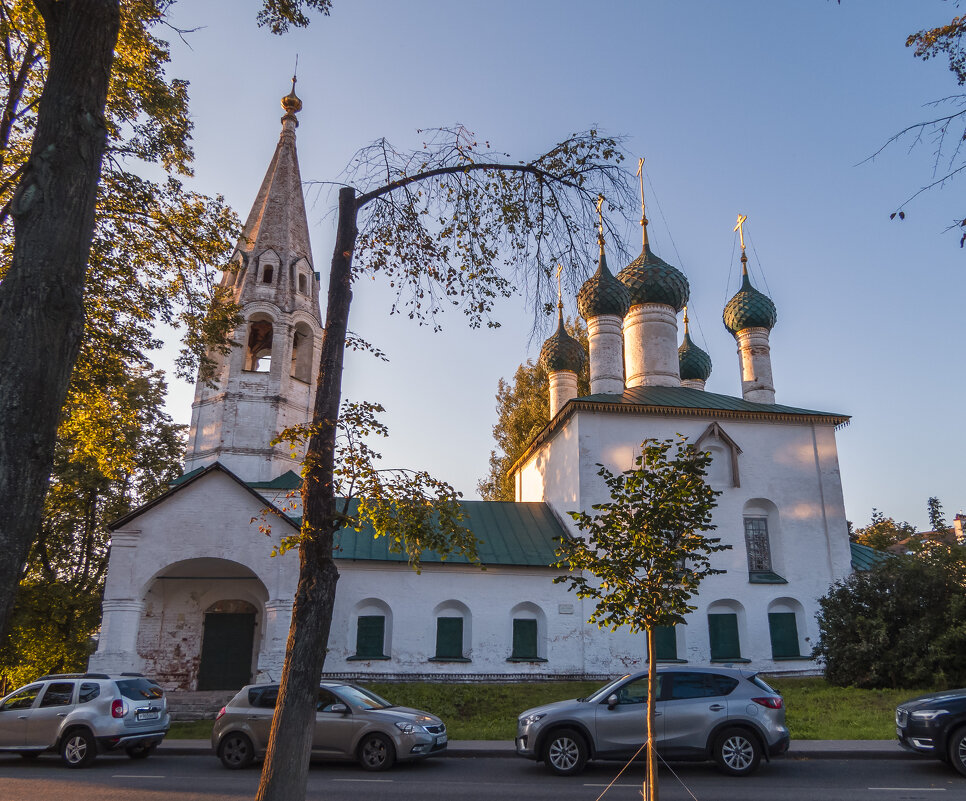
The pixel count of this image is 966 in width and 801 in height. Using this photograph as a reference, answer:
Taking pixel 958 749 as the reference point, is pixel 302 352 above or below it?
above

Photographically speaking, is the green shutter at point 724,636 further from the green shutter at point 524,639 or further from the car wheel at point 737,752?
the car wheel at point 737,752

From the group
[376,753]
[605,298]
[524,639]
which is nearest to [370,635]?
[524,639]

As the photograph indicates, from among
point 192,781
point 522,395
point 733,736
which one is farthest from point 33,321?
point 522,395

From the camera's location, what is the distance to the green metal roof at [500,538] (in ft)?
65.0

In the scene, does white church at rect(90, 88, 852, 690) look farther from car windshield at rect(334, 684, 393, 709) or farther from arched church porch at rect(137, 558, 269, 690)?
car windshield at rect(334, 684, 393, 709)

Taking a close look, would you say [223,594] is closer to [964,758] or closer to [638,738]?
[638,738]

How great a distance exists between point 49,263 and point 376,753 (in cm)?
913

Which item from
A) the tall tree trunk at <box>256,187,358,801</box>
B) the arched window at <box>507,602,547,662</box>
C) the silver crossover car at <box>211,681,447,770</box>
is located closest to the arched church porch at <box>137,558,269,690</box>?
the arched window at <box>507,602,547,662</box>

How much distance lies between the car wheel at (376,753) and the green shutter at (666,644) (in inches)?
425

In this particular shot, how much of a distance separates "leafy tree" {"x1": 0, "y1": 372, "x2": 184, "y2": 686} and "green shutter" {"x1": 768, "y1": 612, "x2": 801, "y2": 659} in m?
17.3

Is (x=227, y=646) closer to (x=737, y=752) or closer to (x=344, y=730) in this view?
(x=344, y=730)

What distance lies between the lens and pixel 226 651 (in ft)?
64.5

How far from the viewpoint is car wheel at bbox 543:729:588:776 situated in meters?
10.2

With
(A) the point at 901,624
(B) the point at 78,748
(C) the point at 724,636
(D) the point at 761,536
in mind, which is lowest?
(B) the point at 78,748
